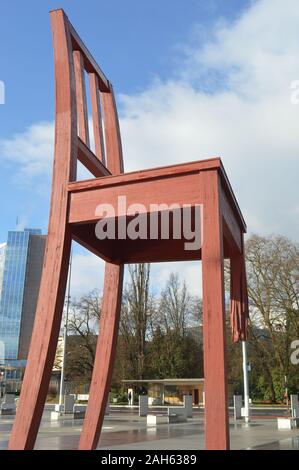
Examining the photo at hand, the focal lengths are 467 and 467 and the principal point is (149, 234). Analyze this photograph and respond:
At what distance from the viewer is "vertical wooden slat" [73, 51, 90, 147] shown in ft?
15.9

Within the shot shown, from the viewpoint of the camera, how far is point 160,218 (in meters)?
4.27

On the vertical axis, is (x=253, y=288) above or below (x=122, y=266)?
above

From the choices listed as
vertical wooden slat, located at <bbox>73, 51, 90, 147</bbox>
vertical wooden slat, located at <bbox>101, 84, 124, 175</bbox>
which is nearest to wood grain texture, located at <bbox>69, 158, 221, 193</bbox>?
vertical wooden slat, located at <bbox>73, 51, 90, 147</bbox>

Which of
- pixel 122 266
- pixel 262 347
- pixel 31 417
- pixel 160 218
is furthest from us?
pixel 262 347

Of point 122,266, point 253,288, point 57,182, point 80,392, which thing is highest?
point 253,288

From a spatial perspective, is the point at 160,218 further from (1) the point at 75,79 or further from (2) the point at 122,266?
(1) the point at 75,79

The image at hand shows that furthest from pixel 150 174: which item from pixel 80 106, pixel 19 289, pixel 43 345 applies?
pixel 19 289

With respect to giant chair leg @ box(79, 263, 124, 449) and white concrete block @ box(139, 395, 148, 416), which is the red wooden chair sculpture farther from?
white concrete block @ box(139, 395, 148, 416)

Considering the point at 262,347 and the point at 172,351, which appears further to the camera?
the point at 172,351

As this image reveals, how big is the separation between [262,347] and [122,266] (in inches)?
867

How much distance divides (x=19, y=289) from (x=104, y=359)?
6172cm

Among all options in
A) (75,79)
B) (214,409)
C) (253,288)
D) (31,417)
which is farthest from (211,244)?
(253,288)

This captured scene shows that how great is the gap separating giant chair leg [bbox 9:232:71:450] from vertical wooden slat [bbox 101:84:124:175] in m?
1.63

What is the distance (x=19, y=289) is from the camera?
210ft
